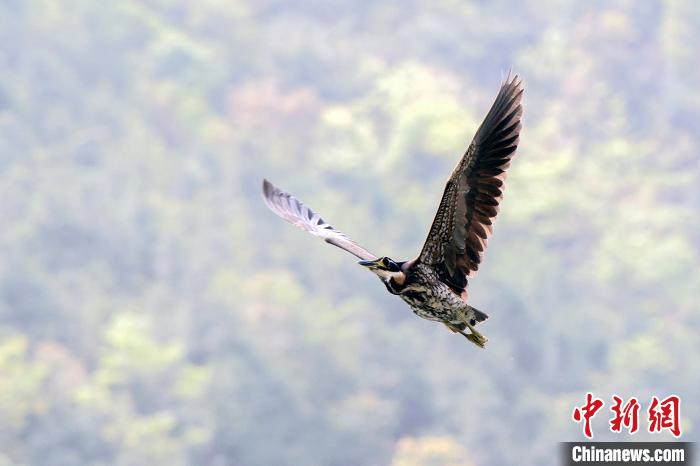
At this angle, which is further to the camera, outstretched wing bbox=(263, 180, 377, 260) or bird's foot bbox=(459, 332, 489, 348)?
outstretched wing bbox=(263, 180, 377, 260)

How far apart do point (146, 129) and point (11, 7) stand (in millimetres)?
8303

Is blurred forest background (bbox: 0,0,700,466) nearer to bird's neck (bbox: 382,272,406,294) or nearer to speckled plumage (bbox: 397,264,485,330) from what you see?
speckled plumage (bbox: 397,264,485,330)

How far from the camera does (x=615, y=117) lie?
4809cm

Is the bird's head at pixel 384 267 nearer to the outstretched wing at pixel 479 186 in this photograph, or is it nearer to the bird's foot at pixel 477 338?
the outstretched wing at pixel 479 186

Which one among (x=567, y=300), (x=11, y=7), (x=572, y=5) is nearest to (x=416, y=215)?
(x=567, y=300)

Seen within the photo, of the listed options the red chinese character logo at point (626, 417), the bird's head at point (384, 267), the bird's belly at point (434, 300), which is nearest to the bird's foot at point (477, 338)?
the bird's belly at point (434, 300)

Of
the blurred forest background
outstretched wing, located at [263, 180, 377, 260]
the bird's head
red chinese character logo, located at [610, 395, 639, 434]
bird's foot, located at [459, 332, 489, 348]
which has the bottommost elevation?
bird's foot, located at [459, 332, 489, 348]

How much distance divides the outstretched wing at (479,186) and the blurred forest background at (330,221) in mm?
23326

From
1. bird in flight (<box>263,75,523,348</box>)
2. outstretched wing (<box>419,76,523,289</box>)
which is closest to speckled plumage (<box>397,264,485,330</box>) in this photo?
bird in flight (<box>263,75,523,348</box>)

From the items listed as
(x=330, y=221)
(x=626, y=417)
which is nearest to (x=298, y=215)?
(x=626, y=417)

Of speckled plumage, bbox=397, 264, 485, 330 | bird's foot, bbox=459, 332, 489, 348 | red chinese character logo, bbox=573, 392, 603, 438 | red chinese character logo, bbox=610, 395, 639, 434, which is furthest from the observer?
red chinese character logo, bbox=610, 395, 639, 434

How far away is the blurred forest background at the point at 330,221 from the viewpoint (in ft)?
110

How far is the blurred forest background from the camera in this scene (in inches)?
1323

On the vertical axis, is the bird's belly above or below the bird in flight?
below
